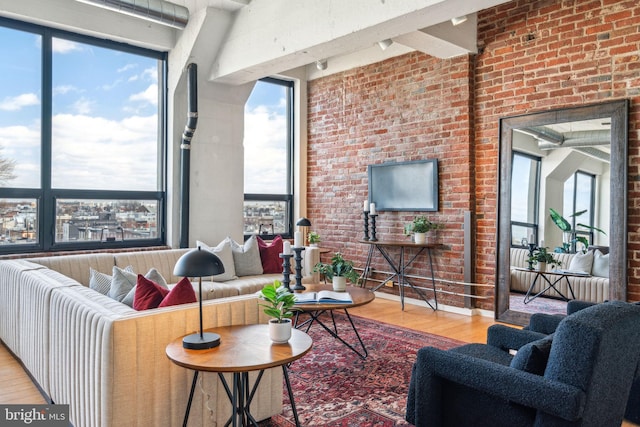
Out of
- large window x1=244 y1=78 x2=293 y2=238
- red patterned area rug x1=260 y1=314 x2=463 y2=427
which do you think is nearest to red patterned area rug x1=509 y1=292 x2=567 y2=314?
red patterned area rug x1=260 y1=314 x2=463 y2=427

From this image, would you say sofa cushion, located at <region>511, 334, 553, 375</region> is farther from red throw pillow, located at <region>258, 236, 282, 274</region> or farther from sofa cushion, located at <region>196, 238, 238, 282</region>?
red throw pillow, located at <region>258, 236, 282, 274</region>

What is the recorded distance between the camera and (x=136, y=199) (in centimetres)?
573

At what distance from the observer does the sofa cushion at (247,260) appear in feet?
17.4

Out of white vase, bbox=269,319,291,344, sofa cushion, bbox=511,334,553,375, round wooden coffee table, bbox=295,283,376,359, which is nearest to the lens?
sofa cushion, bbox=511,334,553,375

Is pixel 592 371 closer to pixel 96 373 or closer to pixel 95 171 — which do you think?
pixel 96 373

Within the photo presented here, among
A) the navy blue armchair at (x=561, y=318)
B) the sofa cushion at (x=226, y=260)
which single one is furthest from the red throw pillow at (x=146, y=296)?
the sofa cushion at (x=226, y=260)

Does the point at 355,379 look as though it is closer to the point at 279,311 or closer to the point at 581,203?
the point at 279,311

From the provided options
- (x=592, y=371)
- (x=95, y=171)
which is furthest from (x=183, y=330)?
(x=95, y=171)

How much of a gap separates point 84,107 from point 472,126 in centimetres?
436

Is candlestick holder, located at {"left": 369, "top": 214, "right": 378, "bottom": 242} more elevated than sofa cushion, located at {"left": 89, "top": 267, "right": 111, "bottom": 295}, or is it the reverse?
candlestick holder, located at {"left": 369, "top": 214, "right": 378, "bottom": 242}

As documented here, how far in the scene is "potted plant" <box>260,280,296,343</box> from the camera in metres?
2.26

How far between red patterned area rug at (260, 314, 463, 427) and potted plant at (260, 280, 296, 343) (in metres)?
0.76

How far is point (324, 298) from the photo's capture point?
364 cm

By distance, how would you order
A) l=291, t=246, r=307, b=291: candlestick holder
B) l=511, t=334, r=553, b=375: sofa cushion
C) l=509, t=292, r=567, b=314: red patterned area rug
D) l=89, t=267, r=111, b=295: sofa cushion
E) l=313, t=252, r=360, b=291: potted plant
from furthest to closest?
l=509, t=292, r=567, b=314: red patterned area rug < l=313, t=252, r=360, b=291: potted plant < l=291, t=246, r=307, b=291: candlestick holder < l=89, t=267, r=111, b=295: sofa cushion < l=511, t=334, r=553, b=375: sofa cushion
